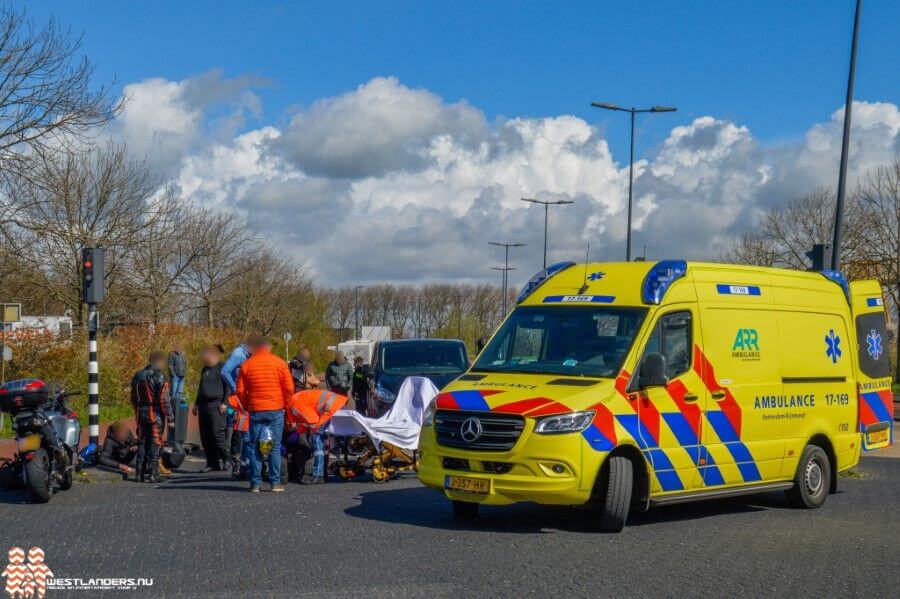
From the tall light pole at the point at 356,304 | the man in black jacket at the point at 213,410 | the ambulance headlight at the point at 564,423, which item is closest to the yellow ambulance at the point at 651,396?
the ambulance headlight at the point at 564,423

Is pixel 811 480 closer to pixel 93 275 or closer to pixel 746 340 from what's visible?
pixel 746 340

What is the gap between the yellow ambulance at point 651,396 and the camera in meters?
9.49

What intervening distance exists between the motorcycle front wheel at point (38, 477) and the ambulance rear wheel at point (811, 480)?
7.93m

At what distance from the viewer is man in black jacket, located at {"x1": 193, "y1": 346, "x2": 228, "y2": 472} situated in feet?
49.8

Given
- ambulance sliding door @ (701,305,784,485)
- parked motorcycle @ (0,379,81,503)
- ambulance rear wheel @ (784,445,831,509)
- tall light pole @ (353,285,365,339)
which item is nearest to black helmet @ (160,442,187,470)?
parked motorcycle @ (0,379,81,503)

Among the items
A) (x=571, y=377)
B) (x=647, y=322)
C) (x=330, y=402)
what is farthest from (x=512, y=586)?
(x=330, y=402)

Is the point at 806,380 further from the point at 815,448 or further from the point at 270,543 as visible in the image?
the point at 270,543

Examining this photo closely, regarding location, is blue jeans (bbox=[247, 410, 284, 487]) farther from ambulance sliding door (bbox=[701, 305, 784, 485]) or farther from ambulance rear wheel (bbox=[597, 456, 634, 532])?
ambulance sliding door (bbox=[701, 305, 784, 485])

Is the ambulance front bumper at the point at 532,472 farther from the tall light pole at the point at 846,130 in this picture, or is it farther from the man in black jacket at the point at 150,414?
the tall light pole at the point at 846,130

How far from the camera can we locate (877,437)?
1311cm

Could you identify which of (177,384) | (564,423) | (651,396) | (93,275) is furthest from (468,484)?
(177,384)

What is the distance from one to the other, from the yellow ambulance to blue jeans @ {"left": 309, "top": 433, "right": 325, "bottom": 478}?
3.54m

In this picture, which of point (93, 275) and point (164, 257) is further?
point (164, 257)

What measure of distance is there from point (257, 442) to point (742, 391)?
535 cm
